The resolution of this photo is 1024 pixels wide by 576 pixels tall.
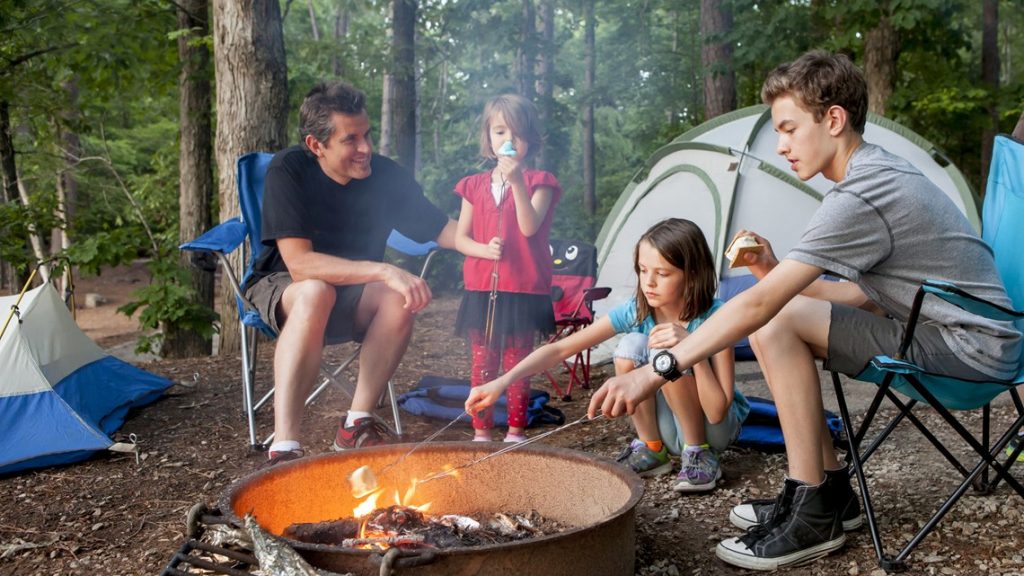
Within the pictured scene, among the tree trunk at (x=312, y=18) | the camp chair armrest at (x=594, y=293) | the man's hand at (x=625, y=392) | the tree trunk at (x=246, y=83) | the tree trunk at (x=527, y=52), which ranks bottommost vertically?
the camp chair armrest at (x=594, y=293)

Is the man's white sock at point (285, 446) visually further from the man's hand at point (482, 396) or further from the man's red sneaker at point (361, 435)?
the man's hand at point (482, 396)

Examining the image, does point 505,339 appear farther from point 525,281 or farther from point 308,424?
point 308,424

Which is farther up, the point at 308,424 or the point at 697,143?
the point at 697,143

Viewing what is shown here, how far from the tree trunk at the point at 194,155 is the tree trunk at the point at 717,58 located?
4.88m

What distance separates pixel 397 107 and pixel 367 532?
7.72 metres

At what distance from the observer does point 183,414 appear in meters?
3.68

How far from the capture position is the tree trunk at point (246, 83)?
4.68 meters

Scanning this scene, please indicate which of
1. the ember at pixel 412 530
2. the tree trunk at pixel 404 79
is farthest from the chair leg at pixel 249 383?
the tree trunk at pixel 404 79

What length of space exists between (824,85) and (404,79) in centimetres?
746

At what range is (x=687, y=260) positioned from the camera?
2457 millimetres

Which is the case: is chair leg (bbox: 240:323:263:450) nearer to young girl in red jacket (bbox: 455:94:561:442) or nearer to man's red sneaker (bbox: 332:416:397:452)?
man's red sneaker (bbox: 332:416:397:452)

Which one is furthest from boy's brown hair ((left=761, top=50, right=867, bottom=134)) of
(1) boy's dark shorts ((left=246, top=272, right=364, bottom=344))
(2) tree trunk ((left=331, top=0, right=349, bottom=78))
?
(2) tree trunk ((left=331, top=0, right=349, bottom=78))

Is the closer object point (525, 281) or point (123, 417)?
point (525, 281)

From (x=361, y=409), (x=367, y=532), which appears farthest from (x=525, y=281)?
(x=367, y=532)
